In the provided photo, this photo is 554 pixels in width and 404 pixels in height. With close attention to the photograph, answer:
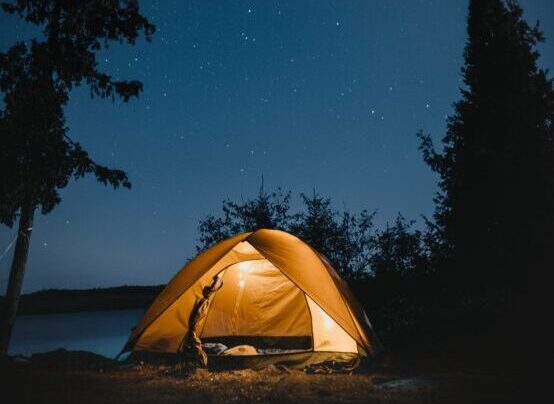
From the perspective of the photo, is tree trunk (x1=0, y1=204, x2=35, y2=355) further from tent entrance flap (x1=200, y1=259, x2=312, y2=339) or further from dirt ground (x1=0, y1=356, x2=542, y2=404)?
tent entrance flap (x1=200, y1=259, x2=312, y2=339)

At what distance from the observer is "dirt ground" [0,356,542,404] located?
5.32m

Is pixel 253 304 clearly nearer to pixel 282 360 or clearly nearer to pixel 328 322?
pixel 328 322

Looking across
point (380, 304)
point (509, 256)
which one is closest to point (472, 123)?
point (509, 256)

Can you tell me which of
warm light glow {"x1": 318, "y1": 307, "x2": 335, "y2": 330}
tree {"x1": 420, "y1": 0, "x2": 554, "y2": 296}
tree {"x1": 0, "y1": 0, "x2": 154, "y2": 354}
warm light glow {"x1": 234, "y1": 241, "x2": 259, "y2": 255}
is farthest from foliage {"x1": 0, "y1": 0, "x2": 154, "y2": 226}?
tree {"x1": 420, "y1": 0, "x2": 554, "y2": 296}

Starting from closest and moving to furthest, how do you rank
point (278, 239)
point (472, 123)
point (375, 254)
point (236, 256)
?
1. point (278, 239)
2. point (236, 256)
3. point (472, 123)
4. point (375, 254)

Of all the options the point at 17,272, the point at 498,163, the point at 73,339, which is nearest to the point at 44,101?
the point at 17,272

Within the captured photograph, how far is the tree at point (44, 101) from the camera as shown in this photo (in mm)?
8789

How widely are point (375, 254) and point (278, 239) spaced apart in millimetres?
10314

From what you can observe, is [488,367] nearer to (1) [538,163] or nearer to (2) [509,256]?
(2) [509,256]

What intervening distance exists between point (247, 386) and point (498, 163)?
1174 cm

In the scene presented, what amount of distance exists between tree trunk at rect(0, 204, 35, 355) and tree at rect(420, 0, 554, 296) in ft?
39.1

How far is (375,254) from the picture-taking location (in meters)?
17.5

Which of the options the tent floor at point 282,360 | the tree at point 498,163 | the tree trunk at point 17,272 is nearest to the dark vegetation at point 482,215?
the tree at point 498,163

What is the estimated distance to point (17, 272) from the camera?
8.98 metres
